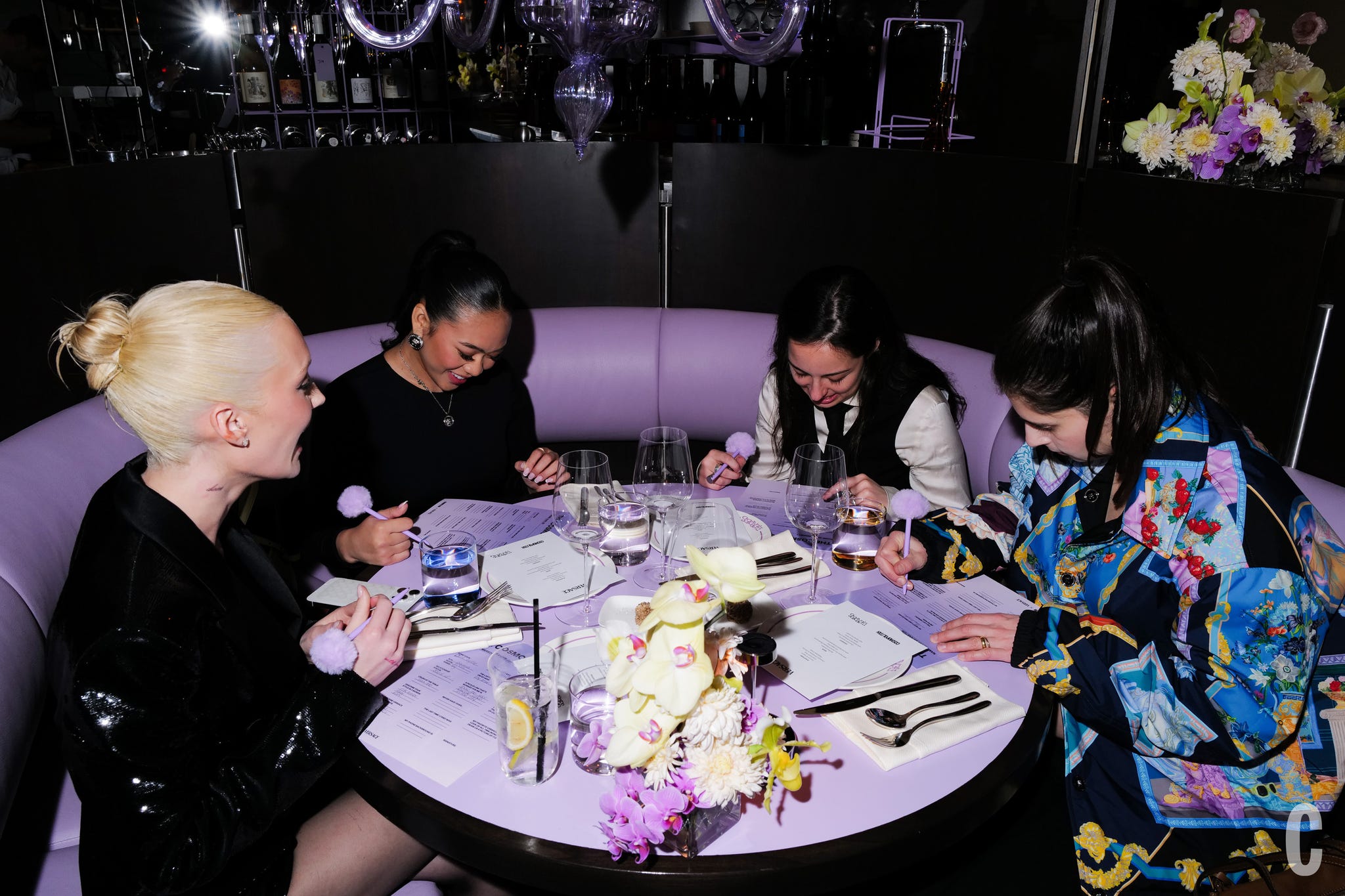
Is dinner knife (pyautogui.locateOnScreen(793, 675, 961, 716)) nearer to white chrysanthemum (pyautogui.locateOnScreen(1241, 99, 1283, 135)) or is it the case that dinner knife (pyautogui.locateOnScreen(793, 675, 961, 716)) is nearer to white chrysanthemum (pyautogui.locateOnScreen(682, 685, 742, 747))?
white chrysanthemum (pyautogui.locateOnScreen(682, 685, 742, 747))

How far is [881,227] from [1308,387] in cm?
154

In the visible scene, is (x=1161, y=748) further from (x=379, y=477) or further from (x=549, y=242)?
(x=549, y=242)

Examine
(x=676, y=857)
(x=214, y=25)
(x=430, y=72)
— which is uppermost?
(x=214, y=25)

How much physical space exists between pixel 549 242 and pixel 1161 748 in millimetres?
2995

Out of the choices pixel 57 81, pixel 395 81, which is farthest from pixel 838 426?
pixel 395 81

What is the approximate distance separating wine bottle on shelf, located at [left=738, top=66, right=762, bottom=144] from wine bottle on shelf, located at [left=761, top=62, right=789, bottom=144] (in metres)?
0.02

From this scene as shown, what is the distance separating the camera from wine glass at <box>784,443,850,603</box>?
1845mm

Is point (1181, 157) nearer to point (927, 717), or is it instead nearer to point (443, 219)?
point (927, 717)

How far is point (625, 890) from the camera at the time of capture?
48.3 inches

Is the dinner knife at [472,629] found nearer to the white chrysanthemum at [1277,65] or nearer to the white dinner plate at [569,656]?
the white dinner plate at [569,656]

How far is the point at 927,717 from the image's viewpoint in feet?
4.83

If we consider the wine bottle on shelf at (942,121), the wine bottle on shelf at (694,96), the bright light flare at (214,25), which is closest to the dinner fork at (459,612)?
the wine bottle on shelf at (942,121)

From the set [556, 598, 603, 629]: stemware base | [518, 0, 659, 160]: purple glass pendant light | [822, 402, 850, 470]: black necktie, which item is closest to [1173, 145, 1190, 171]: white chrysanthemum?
[822, 402, 850, 470]: black necktie

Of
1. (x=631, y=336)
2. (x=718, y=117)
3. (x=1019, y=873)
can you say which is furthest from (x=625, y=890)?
(x=718, y=117)
